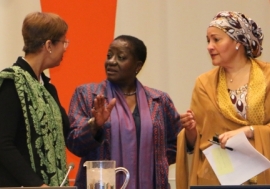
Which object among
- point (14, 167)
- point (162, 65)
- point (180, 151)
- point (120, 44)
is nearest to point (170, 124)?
point (180, 151)

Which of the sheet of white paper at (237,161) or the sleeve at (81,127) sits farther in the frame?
the sleeve at (81,127)

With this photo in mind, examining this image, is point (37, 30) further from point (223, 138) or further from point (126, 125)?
point (223, 138)

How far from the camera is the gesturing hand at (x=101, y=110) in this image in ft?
9.66

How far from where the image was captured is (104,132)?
3.19 metres

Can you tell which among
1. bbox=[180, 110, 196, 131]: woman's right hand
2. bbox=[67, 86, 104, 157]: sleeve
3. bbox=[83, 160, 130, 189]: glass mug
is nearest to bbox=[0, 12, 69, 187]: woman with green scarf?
bbox=[67, 86, 104, 157]: sleeve

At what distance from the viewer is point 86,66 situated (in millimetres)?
4020

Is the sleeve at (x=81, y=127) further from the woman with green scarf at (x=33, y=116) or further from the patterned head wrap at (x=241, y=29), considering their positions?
the patterned head wrap at (x=241, y=29)

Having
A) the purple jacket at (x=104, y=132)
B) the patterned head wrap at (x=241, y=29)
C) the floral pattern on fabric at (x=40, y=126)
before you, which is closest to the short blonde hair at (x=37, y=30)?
the floral pattern on fabric at (x=40, y=126)

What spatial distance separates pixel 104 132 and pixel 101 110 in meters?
0.25

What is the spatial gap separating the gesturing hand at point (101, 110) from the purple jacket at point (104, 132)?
0.11m

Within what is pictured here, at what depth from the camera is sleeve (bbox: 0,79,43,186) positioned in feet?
8.54

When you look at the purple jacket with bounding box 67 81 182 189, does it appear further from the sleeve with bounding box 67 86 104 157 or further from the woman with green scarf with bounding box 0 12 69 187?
the woman with green scarf with bounding box 0 12 69 187

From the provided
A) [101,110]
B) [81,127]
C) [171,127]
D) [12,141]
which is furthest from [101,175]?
[171,127]

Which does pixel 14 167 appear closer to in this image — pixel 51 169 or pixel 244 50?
pixel 51 169
